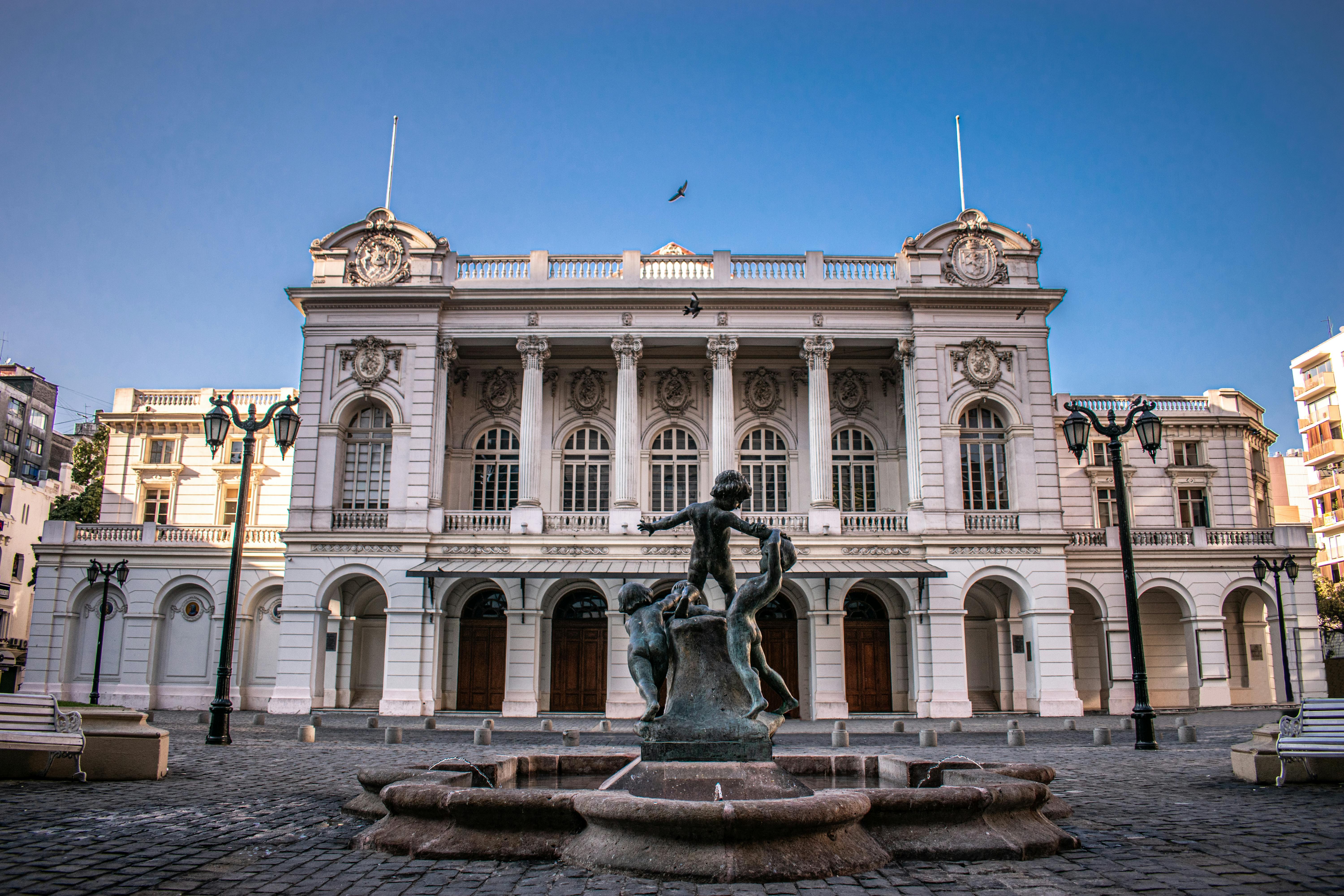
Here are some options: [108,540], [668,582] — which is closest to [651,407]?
[668,582]

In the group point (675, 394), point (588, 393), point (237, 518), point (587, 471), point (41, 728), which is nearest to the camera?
point (41, 728)

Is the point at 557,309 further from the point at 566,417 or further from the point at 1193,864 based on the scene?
the point at 1193,864

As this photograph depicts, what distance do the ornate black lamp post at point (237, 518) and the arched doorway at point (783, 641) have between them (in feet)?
49.5

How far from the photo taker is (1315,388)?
56062 millimetres

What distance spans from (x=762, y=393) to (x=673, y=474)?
12.9 feet

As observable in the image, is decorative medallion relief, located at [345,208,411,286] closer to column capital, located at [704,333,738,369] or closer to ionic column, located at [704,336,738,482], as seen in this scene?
column capital, located at [704,333,738,369]

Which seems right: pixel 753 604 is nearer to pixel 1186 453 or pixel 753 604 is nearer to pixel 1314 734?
pixel 1314 734

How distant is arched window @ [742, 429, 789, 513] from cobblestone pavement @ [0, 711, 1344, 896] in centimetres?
1650

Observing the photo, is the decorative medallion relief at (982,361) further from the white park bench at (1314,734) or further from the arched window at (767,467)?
the white park bench at (1314,734)

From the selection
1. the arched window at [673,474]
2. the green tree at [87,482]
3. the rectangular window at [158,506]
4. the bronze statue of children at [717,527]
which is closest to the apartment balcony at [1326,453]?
the arched window at [673,474]

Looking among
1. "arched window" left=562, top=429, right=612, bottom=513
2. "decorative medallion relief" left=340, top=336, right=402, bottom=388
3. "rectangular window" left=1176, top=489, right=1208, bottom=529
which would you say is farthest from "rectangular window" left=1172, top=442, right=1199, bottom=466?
"decorative medallion relief" left=340, top=336, right=402, bottom=388

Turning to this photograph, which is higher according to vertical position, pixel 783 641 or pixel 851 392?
pixel 851 392

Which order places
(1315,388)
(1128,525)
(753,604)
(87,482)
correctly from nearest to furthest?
(753,604) → (1128,525) → (87,482) → (1315,388)

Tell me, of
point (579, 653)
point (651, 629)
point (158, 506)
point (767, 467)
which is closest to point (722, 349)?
point (767, 467)
